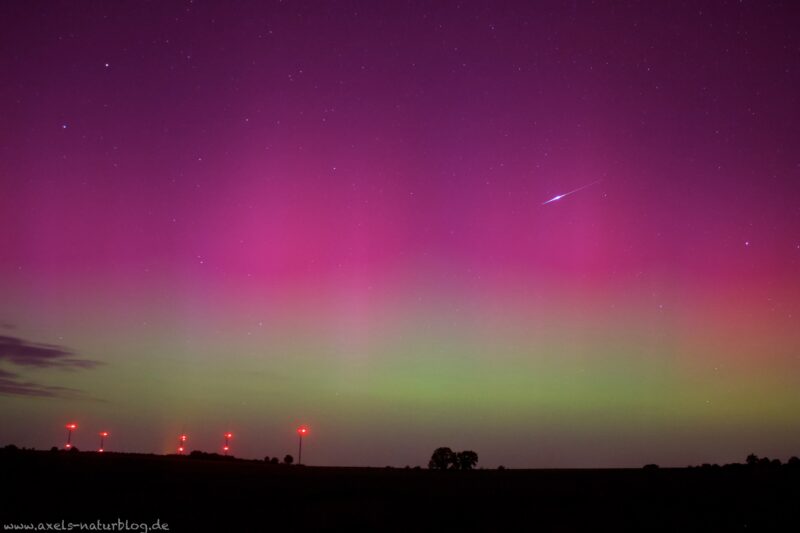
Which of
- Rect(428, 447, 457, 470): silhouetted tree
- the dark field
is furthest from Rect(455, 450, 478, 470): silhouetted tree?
the dark field

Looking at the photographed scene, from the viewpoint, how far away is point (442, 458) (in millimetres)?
64875

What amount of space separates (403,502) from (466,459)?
51.5 meters

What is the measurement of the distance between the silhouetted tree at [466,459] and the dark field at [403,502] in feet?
145

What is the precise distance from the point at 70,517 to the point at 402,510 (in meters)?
7.68

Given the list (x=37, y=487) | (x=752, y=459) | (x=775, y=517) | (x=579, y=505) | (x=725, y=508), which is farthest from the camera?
(x=752, y=459)

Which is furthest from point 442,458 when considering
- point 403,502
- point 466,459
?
point 403,502

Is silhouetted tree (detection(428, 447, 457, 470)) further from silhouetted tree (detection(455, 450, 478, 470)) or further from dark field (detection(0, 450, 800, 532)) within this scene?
dark field (detection(0, 450, 800, 532))

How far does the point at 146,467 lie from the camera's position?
24.9 m

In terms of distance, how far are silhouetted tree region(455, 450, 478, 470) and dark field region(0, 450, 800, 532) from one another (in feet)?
145

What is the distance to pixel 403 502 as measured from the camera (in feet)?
53.9

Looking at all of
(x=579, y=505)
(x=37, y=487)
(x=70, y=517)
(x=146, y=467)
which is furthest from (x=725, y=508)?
(x=146, y=467)

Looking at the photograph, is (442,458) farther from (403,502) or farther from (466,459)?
(403,502)

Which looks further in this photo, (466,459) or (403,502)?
(466,459)

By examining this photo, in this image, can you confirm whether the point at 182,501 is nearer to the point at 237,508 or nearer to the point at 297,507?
the point at 237,508
